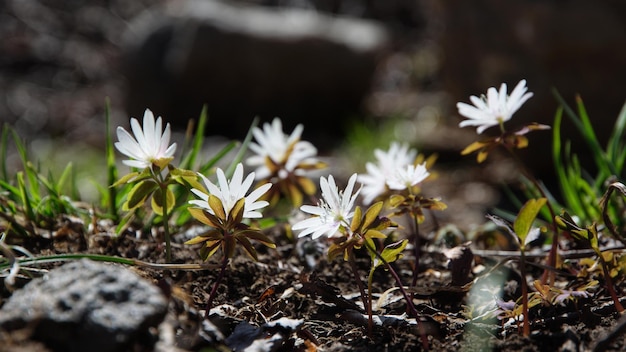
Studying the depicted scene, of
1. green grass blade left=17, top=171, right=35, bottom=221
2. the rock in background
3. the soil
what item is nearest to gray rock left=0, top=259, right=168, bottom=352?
the soil

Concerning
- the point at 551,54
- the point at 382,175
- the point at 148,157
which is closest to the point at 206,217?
the point at 148,157

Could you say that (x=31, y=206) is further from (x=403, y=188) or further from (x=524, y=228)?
(x=524, y=228)

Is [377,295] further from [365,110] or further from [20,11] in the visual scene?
[20,11]

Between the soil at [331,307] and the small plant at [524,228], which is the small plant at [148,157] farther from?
the small plant at [524,228]

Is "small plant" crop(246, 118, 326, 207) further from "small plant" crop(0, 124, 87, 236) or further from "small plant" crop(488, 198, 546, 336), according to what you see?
"small plant" crop(488, 198, 546, 336)

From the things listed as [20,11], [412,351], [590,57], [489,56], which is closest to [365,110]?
[489,56]

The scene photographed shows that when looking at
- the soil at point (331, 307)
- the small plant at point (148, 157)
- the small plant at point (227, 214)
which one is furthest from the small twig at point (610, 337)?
the small plant at point (148, 157)
